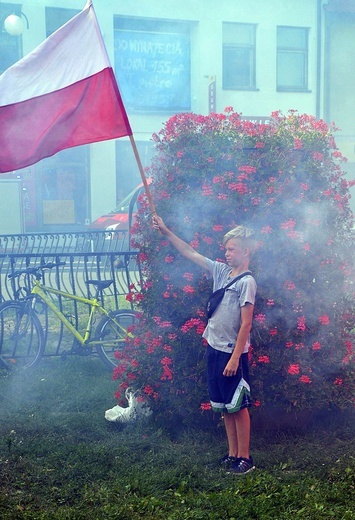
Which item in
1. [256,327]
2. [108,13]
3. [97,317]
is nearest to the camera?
[256,327]

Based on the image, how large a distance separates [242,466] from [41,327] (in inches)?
122

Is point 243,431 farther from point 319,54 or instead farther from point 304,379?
point 319,54

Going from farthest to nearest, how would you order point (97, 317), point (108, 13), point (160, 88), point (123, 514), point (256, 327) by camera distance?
point (160, 88) < point (108, 13) < point (97, 317) < point (256, 327) < point (123, 514)

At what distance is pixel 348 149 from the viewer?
22.1 metres

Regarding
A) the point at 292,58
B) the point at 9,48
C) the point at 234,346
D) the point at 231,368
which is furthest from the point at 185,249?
the point at 292,58

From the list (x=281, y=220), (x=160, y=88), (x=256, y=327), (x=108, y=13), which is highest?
(x=108, y=13)

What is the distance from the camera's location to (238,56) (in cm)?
2016

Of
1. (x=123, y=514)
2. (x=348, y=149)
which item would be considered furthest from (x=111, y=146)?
(x=123, y=514)

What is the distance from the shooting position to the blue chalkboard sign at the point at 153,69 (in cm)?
1670

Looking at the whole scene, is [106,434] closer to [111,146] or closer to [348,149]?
[111,146]

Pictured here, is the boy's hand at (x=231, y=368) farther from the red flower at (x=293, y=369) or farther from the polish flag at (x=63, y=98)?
the polish flag at (x=63, y=98)

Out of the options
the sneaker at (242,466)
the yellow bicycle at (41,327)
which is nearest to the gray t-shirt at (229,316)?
the sneaker at (242,466)

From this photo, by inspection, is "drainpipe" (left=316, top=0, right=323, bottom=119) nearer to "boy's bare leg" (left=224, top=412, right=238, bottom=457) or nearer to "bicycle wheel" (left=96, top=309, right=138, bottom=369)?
"bicycle wheel" (left=96, top=309, right=138, bottom=369)

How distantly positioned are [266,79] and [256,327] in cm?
1756
